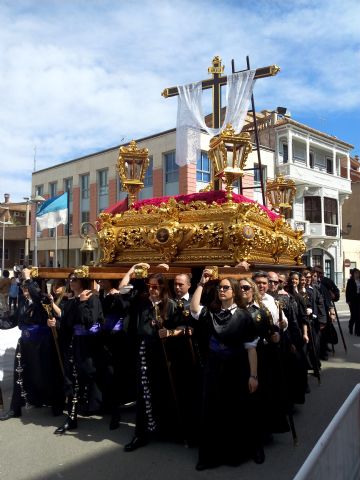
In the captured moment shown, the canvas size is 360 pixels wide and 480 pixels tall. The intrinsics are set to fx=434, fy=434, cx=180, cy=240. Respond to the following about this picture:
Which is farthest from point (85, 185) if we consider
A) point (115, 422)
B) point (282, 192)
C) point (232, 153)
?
point (115, 422)

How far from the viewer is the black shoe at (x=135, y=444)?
3.89 m

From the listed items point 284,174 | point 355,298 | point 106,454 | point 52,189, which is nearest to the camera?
point 106,454

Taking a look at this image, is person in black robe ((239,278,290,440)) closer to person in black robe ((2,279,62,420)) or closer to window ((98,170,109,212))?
person in black robe ((2,279,62,420))

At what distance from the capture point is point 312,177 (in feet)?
88.2

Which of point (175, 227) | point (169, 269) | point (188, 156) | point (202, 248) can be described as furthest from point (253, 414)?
point (188, 156)

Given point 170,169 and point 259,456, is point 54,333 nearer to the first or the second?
point 259,456

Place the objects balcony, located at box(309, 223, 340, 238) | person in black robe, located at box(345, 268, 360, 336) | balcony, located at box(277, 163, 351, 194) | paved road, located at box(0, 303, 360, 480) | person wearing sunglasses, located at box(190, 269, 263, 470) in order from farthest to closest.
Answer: balcony, located at box(309, 223, 340, 238) < balcony, located at box(277, 163, 351, 194) < person in black robe, located at box(345, 268, 360, 336) < person wearing sunglasses, located at box(190, 269, 263, 470) < paved road, located at box(0, 303, 360, 480)

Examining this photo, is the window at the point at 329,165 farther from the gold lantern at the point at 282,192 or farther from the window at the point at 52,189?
the gold lantern at the point at 282,192

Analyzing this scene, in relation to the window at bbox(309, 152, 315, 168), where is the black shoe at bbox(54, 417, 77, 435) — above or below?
below

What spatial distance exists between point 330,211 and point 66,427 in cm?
2644

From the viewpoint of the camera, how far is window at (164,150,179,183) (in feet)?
77.3

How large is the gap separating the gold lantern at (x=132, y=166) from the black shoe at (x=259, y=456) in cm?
409

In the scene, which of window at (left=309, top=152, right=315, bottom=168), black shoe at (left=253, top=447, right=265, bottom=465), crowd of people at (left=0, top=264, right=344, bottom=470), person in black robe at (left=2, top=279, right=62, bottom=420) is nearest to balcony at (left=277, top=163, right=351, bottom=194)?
window at (left=309, top=152, right=315, bottom=168)

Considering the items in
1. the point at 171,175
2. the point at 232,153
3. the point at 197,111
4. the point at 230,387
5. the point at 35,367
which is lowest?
the point at 35,367
